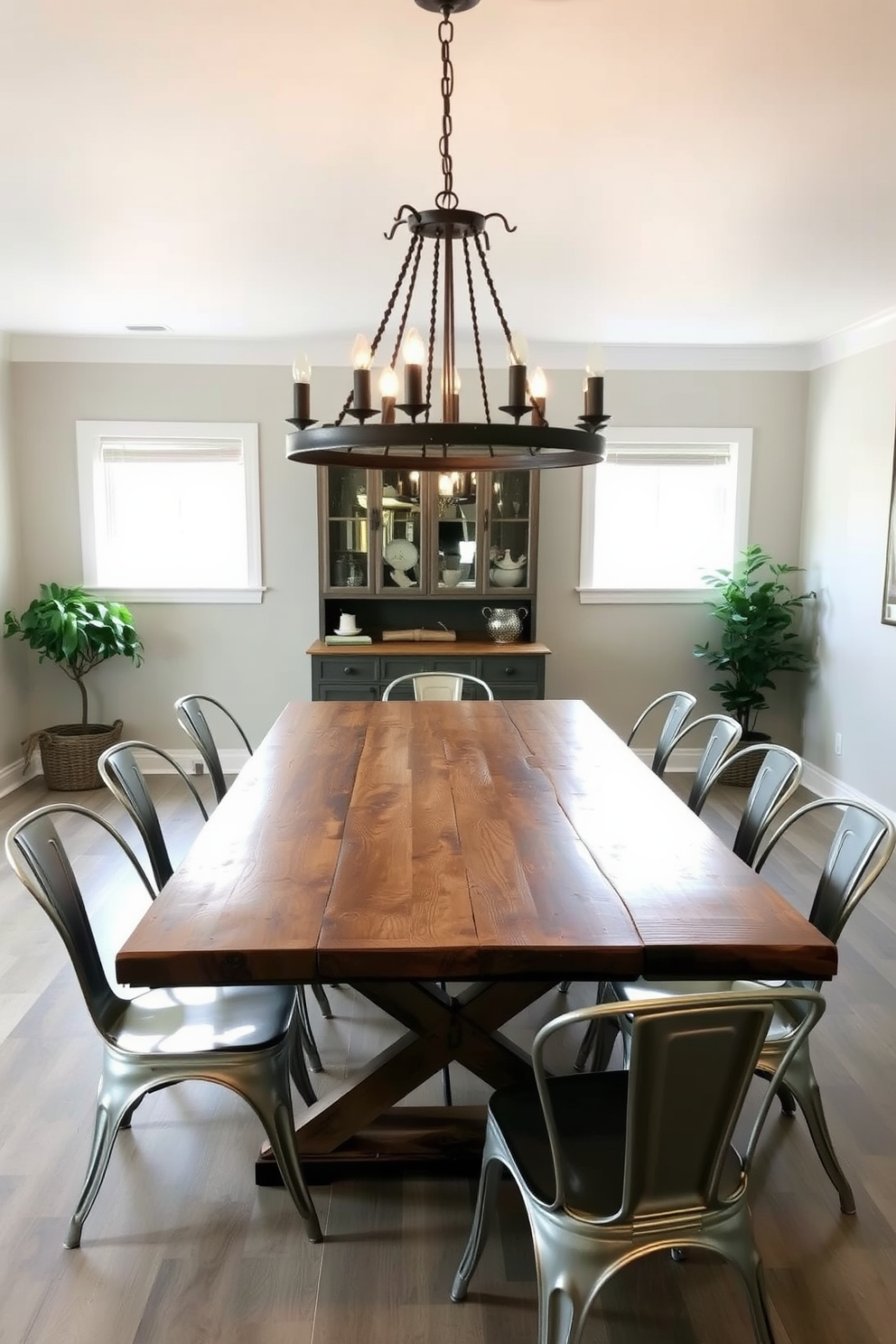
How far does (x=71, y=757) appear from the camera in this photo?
5160mm

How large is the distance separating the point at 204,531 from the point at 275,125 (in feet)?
11.0

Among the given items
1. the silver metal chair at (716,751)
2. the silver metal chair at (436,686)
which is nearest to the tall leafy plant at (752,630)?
the silver metal chair at (436,686)

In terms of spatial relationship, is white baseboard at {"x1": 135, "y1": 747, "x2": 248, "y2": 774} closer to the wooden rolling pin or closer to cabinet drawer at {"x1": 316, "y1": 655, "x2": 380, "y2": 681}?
cabinet drawer at {"x1": 316, "y1": 655, "x2": 380, "y2": 681}

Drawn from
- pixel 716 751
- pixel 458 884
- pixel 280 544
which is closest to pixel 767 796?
pixel 716 751

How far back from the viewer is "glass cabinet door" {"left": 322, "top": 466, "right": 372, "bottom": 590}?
519 cm

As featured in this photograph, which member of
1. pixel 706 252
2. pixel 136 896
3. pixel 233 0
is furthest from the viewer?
pixel 136 896

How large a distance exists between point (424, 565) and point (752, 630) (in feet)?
6.19

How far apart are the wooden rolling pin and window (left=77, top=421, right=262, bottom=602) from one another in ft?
2.97

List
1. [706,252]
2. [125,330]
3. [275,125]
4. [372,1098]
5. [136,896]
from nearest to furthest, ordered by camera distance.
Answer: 1. [372,1098]
2. [275,125]
3. [706,252]
4. [136,896]
5. [125,330]

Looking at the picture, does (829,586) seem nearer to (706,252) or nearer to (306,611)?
(706,252)

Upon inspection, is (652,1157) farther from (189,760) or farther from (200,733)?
(189,760)

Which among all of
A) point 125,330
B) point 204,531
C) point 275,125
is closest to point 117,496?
point 204,531

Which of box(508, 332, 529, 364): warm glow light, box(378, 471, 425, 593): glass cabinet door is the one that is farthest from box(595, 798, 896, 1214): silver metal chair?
box(378, 471, 425, 593): glass cabinet door

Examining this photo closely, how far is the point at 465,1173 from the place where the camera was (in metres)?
2.15
